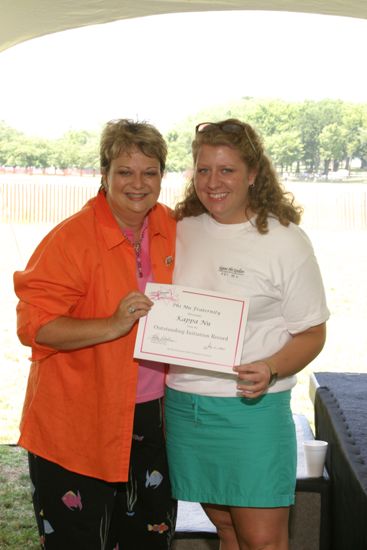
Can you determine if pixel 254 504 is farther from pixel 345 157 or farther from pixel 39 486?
pixel 345 157

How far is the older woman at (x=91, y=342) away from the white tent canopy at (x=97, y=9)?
1622 millimetres

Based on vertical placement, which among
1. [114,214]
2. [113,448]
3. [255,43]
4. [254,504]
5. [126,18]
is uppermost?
[255,43]

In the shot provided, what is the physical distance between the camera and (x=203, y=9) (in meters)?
3.62

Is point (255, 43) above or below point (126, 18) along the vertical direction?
above

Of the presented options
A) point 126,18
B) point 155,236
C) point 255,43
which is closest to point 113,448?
point 155,236

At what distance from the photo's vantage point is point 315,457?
302 centimetres

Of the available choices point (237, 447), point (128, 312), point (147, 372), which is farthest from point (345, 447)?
point (128, 312)

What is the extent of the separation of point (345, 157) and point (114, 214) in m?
5.52

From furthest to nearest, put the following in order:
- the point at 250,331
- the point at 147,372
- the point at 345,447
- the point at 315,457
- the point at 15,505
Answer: the point at 15,505, the point at 315,457, the point at 345,447, the point at 147,372, the point at 250,331

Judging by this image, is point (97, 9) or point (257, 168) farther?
point (97, 9)

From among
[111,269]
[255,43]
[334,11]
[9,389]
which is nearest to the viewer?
[111,269]

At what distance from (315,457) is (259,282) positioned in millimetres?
1233
